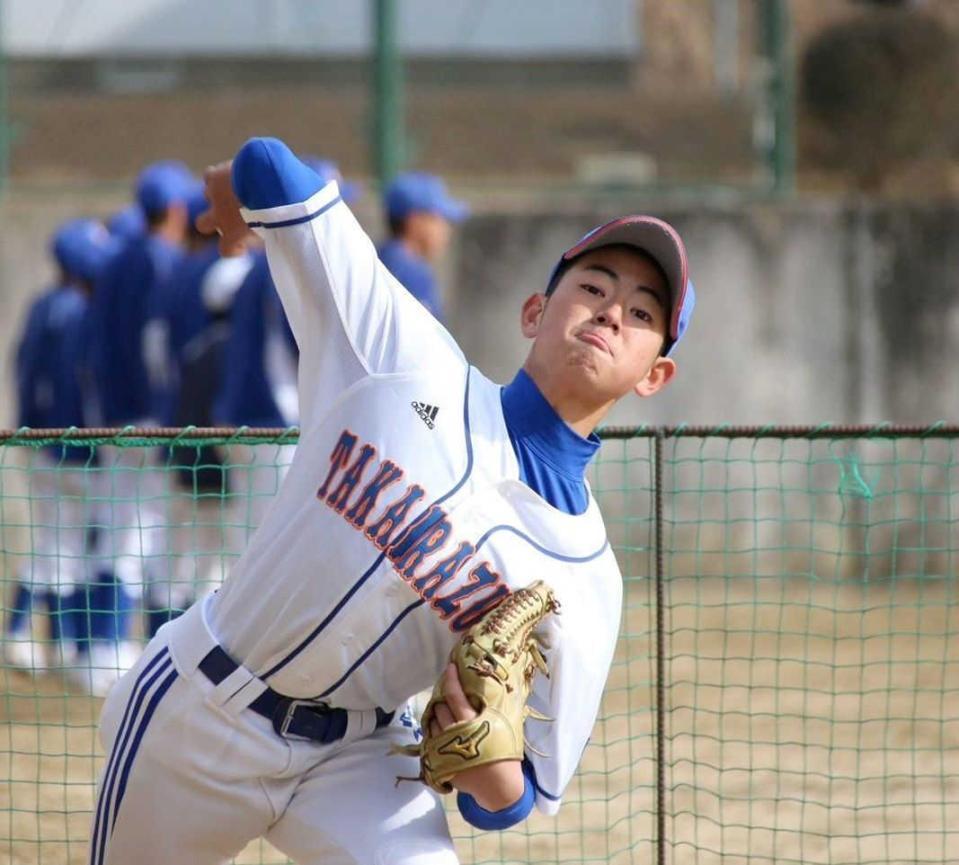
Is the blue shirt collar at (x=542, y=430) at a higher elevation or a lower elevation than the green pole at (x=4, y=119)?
lower

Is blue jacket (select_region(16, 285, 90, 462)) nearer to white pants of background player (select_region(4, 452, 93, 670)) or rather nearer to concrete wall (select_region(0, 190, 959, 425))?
white pants of background player (select_region(4, 452, 93, 670))

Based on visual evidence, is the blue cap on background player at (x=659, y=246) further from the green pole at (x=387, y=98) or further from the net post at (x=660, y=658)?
the green pole at (x=387, y=98)

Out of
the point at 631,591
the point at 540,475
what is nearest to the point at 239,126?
the point at 631,591

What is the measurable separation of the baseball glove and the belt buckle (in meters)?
0.22

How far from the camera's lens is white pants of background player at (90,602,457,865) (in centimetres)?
289

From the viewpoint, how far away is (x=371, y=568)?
2.81m

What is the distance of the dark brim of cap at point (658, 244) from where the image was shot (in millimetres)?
2951

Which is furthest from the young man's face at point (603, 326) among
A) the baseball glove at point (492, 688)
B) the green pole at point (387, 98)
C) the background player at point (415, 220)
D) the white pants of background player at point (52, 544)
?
the green pole at point (387, 98)

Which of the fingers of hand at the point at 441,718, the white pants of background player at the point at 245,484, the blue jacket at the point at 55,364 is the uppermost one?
the fingers of hand at the point at 441,718

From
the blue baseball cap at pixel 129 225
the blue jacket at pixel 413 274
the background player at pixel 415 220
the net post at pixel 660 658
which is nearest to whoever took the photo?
the net post at pixel 660 658

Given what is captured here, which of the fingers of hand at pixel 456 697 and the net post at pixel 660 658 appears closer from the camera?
the fingers of hand at pixel 456 697

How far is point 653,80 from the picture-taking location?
33.6 feet

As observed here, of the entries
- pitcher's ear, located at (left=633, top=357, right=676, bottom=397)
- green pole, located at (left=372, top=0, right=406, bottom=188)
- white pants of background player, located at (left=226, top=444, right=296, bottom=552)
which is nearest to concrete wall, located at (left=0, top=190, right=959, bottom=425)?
green pole, located at (left=372, top=0, right=406, bottom=188)

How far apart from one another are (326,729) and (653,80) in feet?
25.7
